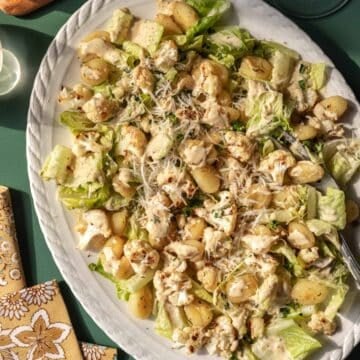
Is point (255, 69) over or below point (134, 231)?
over

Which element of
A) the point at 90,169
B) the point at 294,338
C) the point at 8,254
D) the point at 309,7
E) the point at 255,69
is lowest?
the point at 8,254

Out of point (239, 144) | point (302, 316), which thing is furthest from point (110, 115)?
point (302, 316)

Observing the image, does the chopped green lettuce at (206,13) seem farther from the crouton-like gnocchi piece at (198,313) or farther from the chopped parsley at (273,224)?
the crouton-like gnocchi piece at (198,313)

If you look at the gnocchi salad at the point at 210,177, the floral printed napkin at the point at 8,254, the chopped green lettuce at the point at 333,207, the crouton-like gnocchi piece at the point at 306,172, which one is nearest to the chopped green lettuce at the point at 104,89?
the gnocchi salad at the point at 210,177

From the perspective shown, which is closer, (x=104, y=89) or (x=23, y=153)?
(x=104, y=89)

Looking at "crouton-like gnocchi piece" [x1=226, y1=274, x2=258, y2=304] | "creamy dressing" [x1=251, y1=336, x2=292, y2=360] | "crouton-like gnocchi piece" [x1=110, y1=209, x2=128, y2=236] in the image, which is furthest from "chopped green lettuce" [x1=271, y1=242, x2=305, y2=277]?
"crouton-like gnocchi piece" [x1=110, y1=209, x2=128, y2=236]

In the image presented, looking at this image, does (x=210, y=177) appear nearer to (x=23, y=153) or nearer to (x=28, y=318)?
(x=23, y=153)

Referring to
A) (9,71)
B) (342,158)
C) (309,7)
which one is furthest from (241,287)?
(9,71)
